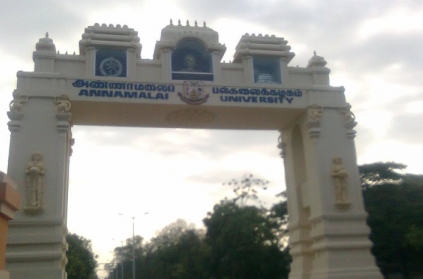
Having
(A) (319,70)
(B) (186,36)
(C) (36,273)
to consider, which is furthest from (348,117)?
(C) (36,273)

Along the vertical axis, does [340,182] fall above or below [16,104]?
below

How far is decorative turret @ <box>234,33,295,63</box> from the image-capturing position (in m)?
13.5

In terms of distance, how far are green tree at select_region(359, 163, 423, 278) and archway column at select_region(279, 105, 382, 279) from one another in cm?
595

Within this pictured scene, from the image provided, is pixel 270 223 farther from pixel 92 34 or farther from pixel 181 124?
pixel 92 34

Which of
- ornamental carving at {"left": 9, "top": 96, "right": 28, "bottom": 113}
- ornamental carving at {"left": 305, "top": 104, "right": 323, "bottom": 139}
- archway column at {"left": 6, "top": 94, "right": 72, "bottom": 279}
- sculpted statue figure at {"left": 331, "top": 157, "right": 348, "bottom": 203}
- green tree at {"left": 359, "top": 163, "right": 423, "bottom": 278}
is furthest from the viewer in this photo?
green tree at {"left": 359, "top": 163, "right": 423, "bottom": 278}

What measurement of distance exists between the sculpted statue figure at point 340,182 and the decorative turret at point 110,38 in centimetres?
609

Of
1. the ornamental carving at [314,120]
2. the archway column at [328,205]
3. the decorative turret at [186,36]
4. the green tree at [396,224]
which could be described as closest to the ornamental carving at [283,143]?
the archway column at [328,205]

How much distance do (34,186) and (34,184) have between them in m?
0.05

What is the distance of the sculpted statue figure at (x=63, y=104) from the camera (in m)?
11.8

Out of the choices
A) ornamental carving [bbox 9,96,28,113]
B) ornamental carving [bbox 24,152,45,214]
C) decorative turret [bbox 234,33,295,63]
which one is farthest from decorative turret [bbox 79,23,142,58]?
ornamental carving [bbox 24,152,45,214]

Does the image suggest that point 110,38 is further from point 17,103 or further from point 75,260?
point 75,260

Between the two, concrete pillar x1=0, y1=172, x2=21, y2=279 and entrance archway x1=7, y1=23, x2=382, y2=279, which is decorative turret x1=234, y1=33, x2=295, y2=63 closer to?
entrance archway x1=7, y1=23, x2=382, y2=279

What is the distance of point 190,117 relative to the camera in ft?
44.1

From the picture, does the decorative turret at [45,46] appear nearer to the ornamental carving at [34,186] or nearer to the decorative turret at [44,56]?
the decorative turret at [44,56]
